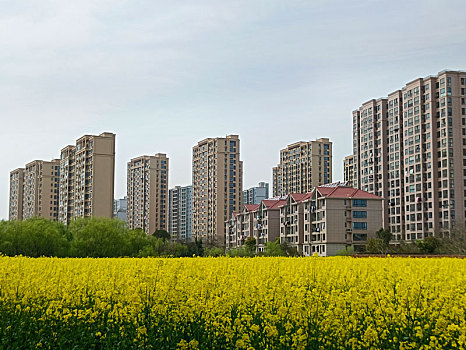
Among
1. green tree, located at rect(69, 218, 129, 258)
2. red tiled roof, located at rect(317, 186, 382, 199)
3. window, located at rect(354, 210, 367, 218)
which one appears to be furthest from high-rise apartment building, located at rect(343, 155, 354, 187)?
green tree, located at rect(69, 218, 129, 258)

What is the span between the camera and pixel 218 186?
496ft

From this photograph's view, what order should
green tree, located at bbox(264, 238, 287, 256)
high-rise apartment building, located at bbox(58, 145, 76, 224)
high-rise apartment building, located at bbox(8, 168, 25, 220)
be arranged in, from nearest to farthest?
green tree, located at bbox(264, 238, 287, 256) < high-rise apartment building, located at bbox(58, 145, 76, 224) < high-rise apartment building, located at bbox(8, 168, 25, 220)

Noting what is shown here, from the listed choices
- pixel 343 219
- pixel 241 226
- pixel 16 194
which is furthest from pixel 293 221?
pixel 16 194

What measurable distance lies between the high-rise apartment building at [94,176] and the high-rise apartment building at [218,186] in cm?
4069

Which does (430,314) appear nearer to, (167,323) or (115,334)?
(167,323)

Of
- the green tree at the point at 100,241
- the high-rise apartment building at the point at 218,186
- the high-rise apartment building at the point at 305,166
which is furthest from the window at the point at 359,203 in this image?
the high-rise apartment building at the point at 305,166

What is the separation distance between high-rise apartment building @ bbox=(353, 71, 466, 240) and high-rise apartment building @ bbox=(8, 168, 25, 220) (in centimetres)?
10396

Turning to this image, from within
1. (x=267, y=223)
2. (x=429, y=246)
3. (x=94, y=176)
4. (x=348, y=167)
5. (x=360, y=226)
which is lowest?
(x=429, y=246)

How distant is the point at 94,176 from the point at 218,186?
155ft

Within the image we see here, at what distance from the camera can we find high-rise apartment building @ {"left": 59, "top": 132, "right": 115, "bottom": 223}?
363 ft

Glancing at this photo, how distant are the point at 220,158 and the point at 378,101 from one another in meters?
49.0

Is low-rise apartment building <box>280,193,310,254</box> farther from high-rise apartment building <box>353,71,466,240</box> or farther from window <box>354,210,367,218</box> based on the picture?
high-rise apartment building <box>353,71,466,240</box>

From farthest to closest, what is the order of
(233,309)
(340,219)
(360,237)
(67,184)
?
1. (67,184)
2. (360,237)
3. (340,219)
4. (233,309)

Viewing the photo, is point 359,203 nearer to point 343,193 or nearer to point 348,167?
point 343,193
